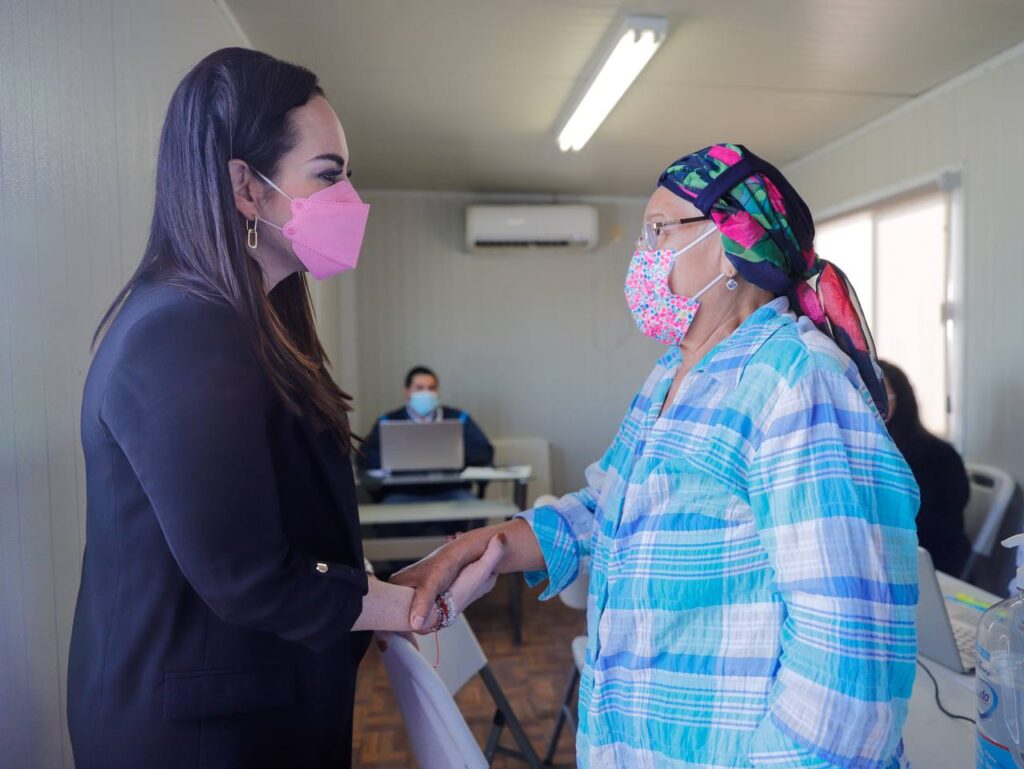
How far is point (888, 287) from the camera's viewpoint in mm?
4020

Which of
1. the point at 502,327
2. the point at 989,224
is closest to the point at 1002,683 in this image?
the point at 989,224

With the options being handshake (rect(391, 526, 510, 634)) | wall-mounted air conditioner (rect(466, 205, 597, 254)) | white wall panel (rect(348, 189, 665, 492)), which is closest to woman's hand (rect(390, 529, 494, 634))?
handshake (rect(391, 526, 510, 634))

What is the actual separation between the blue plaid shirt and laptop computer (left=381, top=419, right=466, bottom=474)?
125 inches

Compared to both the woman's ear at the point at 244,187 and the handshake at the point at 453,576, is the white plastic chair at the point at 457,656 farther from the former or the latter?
the woman's ear at the point at 244,187

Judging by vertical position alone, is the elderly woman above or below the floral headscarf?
below

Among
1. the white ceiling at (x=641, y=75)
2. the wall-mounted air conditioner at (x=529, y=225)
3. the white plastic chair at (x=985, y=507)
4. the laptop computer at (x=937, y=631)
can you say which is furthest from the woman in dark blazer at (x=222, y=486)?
the wall-mounted air conditioner at (x=529, y=225)

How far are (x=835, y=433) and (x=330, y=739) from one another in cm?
83

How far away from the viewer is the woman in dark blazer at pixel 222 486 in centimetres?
82

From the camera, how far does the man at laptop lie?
4.65m

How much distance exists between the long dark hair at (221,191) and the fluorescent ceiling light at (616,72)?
2.11 metres

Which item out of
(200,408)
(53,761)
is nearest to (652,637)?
(200,408)

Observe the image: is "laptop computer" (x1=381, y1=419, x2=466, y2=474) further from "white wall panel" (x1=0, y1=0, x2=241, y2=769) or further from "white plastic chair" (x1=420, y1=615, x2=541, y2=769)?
"white wall panel" (x1=0, y1=0, x2=241, y2=769)

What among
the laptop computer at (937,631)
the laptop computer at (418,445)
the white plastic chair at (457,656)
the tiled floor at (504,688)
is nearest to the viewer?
the laptop computer at (937,631)

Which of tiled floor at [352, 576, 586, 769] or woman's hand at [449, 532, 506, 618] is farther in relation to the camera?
tiled floor at [352, 576, 586, 769]
